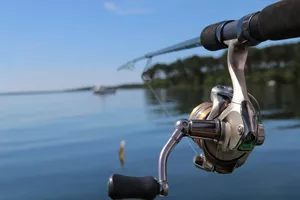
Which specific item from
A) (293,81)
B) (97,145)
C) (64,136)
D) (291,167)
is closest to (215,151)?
(291,167)

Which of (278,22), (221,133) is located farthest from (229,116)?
(278,22)

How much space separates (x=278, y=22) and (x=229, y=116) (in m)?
0.39

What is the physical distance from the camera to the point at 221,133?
163 centimetres

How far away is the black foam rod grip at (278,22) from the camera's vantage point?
4.34ft

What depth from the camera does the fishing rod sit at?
139cm

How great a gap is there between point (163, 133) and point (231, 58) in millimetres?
17063

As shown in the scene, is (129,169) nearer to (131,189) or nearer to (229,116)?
(229,116)

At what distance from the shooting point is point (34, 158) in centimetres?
1386

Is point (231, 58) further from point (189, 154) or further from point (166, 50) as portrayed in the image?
point (189, 154)

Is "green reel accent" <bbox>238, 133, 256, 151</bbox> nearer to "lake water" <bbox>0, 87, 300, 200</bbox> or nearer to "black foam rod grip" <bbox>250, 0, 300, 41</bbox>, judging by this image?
"black foam rod grip" <bbox>250, 0, 300, 41</bbox>

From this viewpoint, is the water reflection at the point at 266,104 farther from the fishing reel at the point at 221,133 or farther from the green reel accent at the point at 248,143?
the green reel accent at the point at 248,143

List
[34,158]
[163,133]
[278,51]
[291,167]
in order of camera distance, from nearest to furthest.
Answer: [291,167], [34,158], [163,133], [278,51]

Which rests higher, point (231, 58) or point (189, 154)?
point (231, 58)

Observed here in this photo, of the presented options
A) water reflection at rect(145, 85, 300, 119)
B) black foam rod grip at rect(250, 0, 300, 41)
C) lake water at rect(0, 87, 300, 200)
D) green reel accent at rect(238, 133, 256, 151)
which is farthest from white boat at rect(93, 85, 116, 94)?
black foam rod grip at rect(250, 0, 300, 41)
